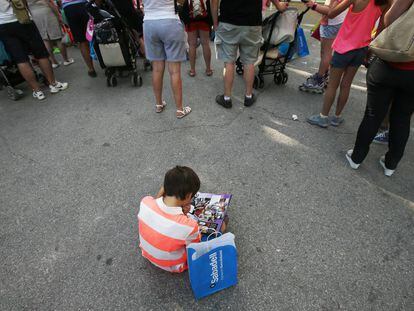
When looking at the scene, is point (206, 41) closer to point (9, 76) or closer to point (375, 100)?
point (375, 100)

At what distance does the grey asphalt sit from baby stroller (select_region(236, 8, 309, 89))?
1.82 ft

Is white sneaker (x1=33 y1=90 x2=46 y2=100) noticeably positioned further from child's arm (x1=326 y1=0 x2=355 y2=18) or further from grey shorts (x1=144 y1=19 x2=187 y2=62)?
child's arm (x1=326 y1=0 x2=355 y2=18)

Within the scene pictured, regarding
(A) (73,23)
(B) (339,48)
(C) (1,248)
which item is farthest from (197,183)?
(A) (73,23)

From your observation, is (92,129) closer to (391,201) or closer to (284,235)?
(284,235)

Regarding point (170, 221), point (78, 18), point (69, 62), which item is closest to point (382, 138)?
point (170, 221)

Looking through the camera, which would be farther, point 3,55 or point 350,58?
point 3,55

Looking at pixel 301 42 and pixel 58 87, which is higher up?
pixel 301 42

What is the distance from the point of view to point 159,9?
275 cm

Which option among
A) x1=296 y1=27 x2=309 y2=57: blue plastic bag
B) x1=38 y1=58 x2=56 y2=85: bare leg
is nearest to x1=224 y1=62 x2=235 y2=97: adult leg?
x1=296 y1=27 x2=309 y2=57: blue plastic bag

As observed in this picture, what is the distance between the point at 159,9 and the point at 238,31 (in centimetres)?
94

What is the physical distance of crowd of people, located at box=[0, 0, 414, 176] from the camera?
85.7 inches

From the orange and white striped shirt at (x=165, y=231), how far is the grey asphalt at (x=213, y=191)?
256 millimetres

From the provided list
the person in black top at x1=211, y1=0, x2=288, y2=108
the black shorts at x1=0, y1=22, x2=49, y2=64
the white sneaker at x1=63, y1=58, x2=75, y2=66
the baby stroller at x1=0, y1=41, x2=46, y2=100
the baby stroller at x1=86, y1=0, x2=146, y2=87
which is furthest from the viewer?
the white sneaker at x1=63, y1=58, x2=75, y2=66

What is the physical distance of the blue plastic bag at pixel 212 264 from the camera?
1454mm
